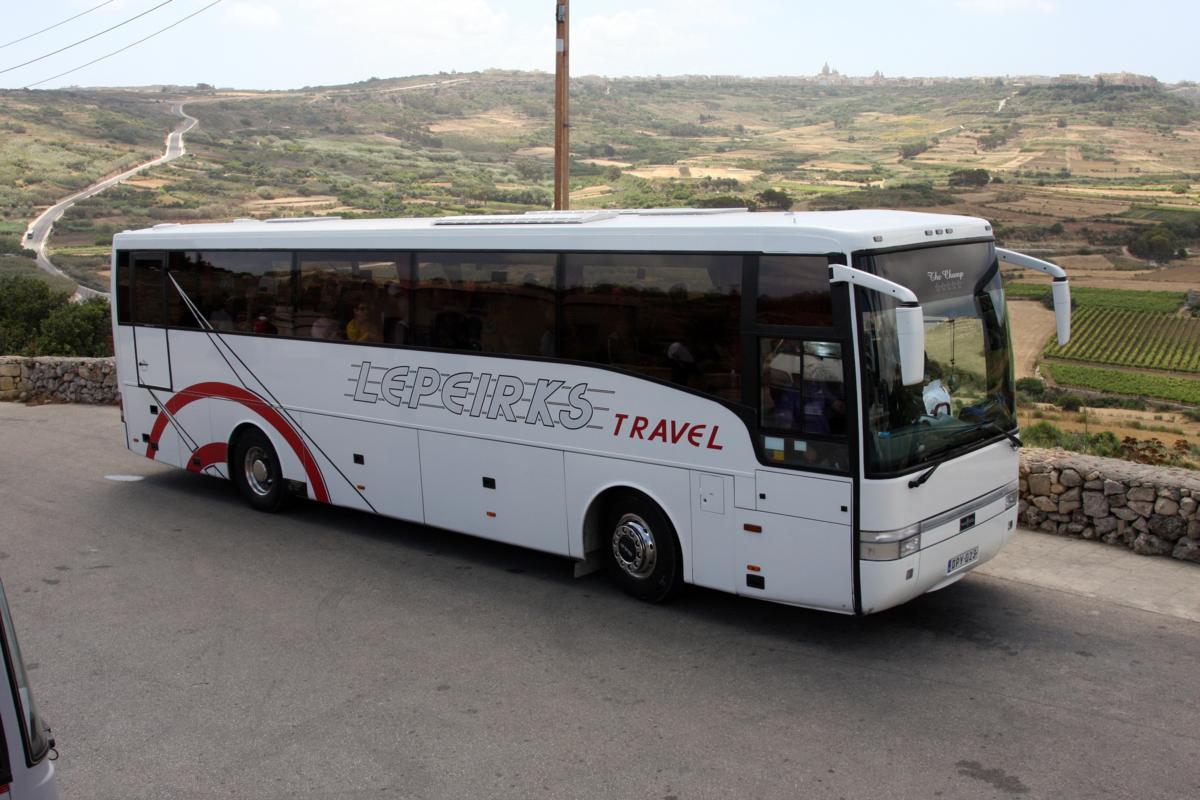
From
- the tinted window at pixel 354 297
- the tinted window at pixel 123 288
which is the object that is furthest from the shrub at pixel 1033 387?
the tinted window at pixel 123 288

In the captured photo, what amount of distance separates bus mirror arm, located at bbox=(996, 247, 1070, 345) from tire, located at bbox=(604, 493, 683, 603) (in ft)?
10.7

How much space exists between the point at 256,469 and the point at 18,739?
834 cm

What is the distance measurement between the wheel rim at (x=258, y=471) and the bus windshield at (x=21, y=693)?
7975 millimetres

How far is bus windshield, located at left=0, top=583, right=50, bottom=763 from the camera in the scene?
3240 mm

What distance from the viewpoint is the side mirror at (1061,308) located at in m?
7.68

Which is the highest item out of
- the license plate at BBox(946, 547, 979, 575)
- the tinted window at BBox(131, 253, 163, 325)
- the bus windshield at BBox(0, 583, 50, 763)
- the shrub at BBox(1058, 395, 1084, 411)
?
the tinted window at BBox(131, 253, 163, 325)

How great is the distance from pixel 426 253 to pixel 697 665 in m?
4.41

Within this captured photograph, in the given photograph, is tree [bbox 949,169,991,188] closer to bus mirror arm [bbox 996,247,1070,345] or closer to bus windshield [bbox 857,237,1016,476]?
bus mirror arm [bbox 996,247,1070,345]

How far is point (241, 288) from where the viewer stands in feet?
35.7

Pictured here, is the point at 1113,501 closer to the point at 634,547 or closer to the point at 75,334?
the point at 634,547

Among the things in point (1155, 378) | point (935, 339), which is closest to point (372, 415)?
point (935, 339)

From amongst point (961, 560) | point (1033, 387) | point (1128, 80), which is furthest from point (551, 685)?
point (1128, 80)

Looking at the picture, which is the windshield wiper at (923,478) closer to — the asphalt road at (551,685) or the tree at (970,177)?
the asphalt road at (551,685)

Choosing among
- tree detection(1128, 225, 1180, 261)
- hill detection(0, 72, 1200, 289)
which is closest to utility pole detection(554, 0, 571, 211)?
hill detection(0, 72, 1200, 289)
